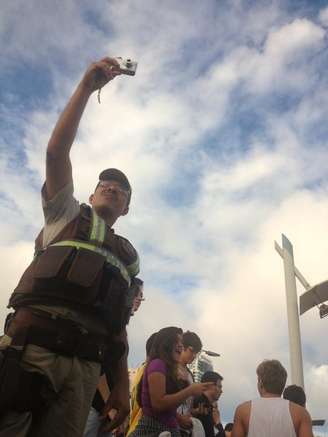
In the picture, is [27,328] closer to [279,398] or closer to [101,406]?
[101,406]

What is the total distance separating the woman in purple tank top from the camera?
4.07 meters

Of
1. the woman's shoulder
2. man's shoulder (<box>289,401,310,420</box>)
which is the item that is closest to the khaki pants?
the woman's shoulder

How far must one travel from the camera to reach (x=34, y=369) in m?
2.03

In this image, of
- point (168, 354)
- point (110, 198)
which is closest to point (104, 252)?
point (110, 198)

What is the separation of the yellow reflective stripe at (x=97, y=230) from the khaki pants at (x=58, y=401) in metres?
0.77

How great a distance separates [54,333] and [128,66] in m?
1.72


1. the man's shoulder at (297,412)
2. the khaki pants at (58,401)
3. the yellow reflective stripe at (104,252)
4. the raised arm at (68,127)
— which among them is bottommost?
the khaki pants at (58,401)

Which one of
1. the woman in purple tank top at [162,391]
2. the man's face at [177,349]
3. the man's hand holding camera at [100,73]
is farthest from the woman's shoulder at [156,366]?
the man's hand holding camera at [100,73]

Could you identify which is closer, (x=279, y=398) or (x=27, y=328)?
(x=27, y=328)

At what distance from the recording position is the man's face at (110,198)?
9.97 feet

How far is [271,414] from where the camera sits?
4332 mm

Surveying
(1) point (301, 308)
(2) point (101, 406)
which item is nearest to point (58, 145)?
(2) point (101, 406)

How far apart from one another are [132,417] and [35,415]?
2.84 metres

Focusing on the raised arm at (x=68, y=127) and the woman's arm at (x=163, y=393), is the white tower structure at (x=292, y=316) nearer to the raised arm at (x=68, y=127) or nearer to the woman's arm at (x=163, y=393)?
the woman's arm at (x=163, y=393)
